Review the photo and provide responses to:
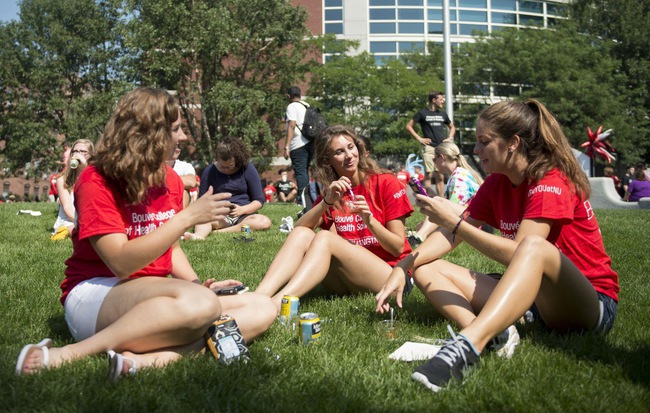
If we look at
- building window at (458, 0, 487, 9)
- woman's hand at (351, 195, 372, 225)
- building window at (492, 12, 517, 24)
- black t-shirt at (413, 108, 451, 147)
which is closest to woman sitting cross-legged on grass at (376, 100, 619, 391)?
woman's hand at (351, 195, 372, 225)

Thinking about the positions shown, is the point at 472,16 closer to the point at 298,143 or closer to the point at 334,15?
the point at 334,15

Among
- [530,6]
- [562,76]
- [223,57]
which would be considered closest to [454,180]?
[562,76]

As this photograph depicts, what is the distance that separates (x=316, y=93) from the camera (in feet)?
128

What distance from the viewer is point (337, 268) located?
4.75 meters

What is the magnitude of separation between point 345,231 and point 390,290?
1.36 meters

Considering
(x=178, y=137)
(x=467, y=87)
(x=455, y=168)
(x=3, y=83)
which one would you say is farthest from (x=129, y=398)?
(x=3, y=83)

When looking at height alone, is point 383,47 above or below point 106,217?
above

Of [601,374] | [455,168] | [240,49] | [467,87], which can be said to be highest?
[240,49]

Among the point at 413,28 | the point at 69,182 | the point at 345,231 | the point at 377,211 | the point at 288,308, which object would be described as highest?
the point at 413,28

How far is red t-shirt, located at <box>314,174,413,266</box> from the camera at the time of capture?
4.84 meters

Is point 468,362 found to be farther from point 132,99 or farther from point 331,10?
Answer: point 331,10

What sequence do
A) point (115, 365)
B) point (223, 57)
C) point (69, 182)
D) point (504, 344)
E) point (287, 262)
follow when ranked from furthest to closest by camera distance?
point (223, 57) < point (69, 182) < point (287, 262) < point (504, 344) < point (115, 365)

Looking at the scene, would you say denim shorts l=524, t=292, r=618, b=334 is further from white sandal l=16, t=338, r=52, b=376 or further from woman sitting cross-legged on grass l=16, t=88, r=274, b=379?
white sandal l=16, t=338, r=52, b=376

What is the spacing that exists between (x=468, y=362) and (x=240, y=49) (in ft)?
117
